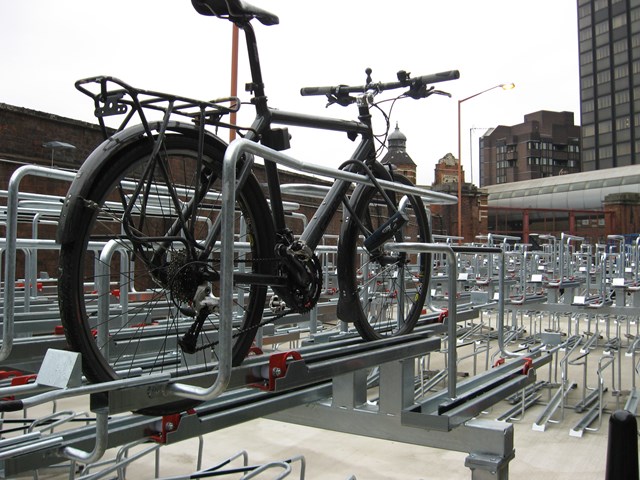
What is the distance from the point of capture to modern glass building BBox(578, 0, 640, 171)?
178 feet

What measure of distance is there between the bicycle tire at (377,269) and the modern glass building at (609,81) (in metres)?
57.6

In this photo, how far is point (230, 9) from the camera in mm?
2172

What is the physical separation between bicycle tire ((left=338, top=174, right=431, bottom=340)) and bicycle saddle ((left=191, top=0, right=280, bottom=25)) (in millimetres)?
1039

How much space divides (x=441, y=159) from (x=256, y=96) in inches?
1333

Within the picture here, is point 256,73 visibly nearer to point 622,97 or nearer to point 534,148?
point 622,97

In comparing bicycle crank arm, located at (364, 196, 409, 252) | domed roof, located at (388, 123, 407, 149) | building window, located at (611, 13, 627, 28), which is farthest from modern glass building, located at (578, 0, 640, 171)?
bicycle crank arm, located at (364, 196, 409, 252)

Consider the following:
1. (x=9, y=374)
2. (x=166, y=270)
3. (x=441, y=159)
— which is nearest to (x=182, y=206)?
(x=166, y=270)

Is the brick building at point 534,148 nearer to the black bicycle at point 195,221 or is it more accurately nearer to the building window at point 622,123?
the building window at point 622,123

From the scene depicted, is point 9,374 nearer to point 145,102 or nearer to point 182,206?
point 182,206

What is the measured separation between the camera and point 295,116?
8.17ft

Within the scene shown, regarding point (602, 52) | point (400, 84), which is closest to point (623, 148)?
point (602, 52)

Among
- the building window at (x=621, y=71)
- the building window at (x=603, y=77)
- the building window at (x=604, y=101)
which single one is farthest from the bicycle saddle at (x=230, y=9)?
the building window at (x=604, y=101)

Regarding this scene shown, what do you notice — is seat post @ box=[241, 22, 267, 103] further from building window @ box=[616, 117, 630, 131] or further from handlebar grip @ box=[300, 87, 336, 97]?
building window @ box=[616, 117, 630, 131]

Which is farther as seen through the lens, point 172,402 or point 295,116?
point 295,116
